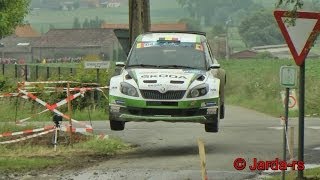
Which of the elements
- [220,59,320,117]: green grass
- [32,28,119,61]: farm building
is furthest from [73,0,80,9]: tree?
[220,59,320,117]: green grass

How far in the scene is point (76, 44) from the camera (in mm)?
60656

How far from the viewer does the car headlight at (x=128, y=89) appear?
43.5 ft

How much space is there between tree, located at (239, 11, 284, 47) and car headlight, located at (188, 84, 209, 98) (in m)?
87.1

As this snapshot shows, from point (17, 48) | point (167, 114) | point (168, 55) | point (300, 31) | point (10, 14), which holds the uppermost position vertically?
point (300, 31)

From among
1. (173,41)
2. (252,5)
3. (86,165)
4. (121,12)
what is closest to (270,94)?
(173,41)

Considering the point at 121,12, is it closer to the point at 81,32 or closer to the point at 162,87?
the point at 81,32

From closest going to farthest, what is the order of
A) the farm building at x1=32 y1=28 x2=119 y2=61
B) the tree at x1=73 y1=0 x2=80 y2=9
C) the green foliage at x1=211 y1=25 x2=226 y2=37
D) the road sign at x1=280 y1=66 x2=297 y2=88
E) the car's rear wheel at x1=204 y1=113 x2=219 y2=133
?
the road sign at x1=280 y1=66 x2=297 y2=88
the car's rear wheel at x1=204 y1=113 x2=219 y2=133
the farm building at x1=32 y1=28 x2=119 y2=61
the green foliage at x1=211 y1=25 x2=226 y2=37
the tree at x1=73 y1=0 x2=80 y2=9

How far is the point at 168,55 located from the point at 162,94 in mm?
1623

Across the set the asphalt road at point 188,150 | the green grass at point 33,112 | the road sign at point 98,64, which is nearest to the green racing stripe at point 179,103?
the asphalt road at point 188,150

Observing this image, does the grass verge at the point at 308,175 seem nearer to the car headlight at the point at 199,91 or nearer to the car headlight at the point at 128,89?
the car headlight at the point at 199,91

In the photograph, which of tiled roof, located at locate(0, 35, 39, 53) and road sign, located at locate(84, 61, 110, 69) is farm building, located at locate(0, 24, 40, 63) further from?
road sign, located at locate(84, 61, 110, 69)

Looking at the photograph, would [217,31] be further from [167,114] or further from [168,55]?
[167,114]

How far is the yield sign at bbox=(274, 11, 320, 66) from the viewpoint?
960cm

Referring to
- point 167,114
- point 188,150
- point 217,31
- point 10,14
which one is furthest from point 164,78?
point 217,31
